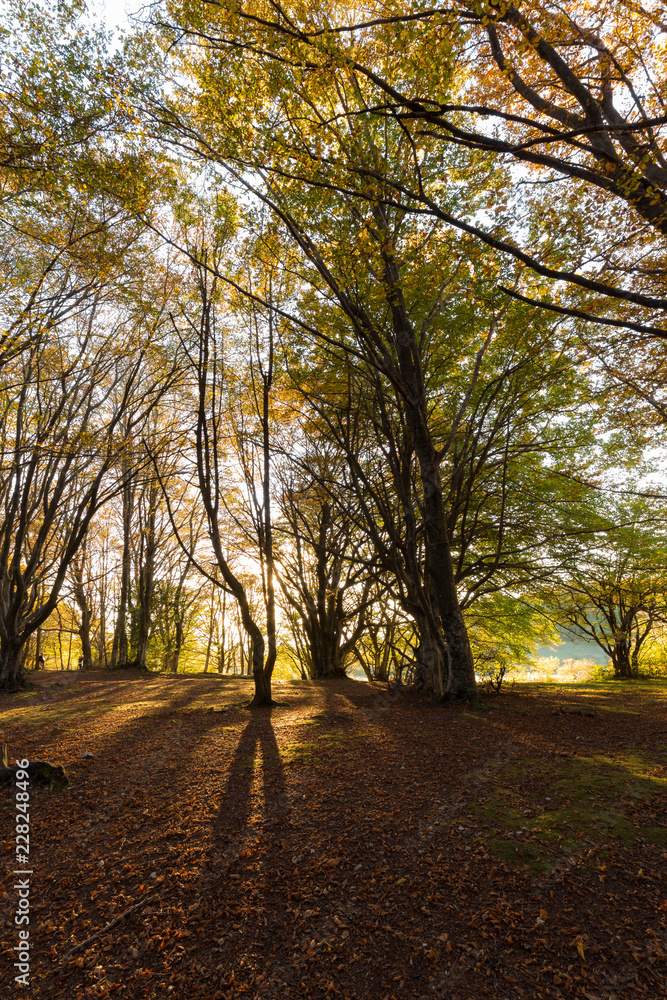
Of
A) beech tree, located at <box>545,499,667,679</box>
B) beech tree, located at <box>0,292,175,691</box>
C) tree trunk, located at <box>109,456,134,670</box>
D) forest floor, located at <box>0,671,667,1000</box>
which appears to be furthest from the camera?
tree trunk, located at <box>109,456,134,670</box>

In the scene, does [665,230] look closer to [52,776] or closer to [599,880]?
[599,880]

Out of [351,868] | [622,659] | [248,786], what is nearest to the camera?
[351,868]

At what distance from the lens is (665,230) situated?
18.7 feet

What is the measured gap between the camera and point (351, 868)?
9.94 feet

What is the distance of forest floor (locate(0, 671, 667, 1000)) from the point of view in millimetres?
2240

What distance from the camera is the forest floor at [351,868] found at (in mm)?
2240

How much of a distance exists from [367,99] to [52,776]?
996 centimetres

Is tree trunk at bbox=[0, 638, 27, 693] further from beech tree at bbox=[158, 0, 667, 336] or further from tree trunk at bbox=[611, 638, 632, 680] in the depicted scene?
tree trunk at bbox=[611, 638, 632, 680]

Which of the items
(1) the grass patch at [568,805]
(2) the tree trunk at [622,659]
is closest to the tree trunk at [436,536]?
(1) the grass patch at [568,805]

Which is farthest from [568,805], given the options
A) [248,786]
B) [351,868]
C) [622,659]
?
[622,659]

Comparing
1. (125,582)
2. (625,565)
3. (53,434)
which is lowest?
(625,565)

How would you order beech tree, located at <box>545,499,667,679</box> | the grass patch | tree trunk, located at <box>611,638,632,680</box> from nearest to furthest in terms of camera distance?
the grass patch
beech tree, located at <box>545,499,667,679</box>
tree trunk, located at <box>611,638,632,680</box>

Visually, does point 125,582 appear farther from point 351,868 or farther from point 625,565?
point 625,565

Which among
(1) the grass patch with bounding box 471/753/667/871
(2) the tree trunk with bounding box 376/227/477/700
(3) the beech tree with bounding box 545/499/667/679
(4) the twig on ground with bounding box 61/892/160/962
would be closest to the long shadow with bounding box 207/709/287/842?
(4) the twig on ground with bounding box 61/892/160/962
